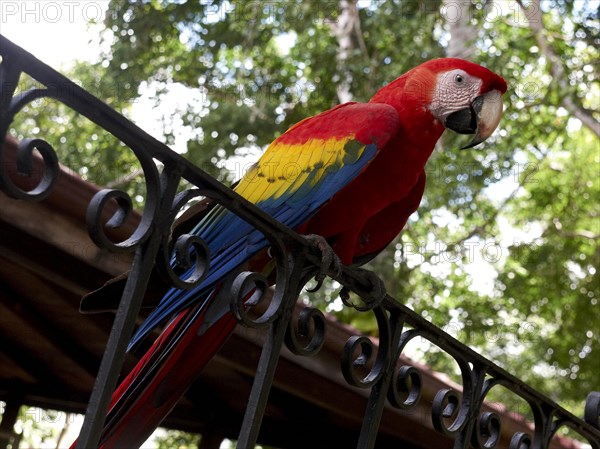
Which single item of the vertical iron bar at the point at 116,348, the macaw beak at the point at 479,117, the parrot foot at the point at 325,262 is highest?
the macaw beak at the point at 479,117

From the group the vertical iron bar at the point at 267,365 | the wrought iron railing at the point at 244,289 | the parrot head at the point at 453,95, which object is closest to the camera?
the wrought iron railing at the point at 244,289

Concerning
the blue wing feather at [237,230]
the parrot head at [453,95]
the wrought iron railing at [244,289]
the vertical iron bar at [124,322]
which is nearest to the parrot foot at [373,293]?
the wrought iron railing at [244,289]

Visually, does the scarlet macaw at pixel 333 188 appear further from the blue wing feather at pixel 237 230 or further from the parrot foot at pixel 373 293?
the parrot foot at pixel 373 293

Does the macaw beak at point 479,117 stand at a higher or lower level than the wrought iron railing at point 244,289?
higher

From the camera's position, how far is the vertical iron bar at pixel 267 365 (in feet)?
3.01

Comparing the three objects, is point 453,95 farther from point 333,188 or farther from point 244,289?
point 244,289

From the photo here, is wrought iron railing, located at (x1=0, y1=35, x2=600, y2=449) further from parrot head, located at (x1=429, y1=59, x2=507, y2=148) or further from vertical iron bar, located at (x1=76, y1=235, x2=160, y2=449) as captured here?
parrot head, located at (x1=429, y1=59, x2=507, y2=148)

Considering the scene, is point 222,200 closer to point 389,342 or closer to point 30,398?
point 389,342

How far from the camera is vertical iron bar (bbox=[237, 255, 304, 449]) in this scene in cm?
92

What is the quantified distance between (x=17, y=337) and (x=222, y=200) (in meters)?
1.84

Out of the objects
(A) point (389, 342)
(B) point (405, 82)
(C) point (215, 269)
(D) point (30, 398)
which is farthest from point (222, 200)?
(D) point (30, 398)

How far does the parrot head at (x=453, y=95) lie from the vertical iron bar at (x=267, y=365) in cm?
104

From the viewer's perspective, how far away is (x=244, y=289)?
915 mm

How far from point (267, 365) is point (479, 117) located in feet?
4.24
